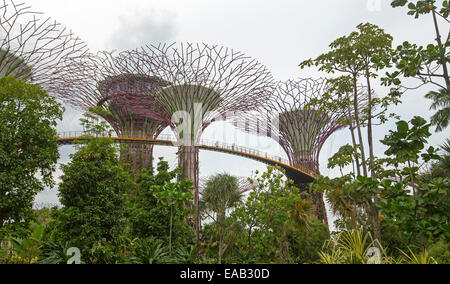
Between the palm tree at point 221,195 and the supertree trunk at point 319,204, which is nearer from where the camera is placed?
the palm tree at point 221,195

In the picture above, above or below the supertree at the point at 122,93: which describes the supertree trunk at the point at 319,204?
below

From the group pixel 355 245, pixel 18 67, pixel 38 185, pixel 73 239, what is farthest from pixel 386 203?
pixel 18 67

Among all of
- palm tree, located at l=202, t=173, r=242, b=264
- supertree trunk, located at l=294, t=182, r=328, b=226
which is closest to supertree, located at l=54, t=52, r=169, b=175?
palm tree, located at l=202, t=173, r=242, b=264

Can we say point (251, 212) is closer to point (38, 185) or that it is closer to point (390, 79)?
point (38, 185)

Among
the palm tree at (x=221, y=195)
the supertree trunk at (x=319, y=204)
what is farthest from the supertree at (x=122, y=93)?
the supertree trunk at (x=319, y=204)

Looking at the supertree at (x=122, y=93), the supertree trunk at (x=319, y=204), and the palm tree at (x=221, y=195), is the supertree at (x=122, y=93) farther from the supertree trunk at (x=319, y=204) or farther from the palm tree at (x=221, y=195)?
the supertree trunk at (x=319, y=204)

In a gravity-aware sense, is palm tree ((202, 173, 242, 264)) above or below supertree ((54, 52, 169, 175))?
below

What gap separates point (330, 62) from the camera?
10.7 m

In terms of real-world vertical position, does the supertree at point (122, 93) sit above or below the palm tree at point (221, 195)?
above

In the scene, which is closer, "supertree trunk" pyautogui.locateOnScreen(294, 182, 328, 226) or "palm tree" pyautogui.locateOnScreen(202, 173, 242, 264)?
"palm tree" pyautogui.locateOnScreen(202, 173, 242, 264)

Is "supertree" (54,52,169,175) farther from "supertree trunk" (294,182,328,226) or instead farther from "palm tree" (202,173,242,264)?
"supertree trunk" (294,182,328,226)

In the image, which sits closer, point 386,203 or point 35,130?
point 386,203

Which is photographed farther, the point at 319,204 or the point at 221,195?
the point at 319,204

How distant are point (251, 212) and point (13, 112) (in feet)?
32.0
